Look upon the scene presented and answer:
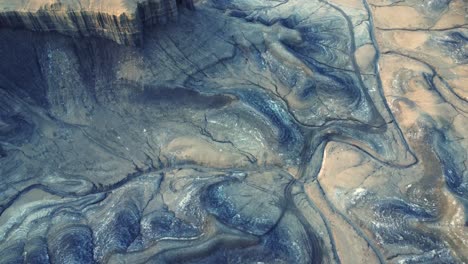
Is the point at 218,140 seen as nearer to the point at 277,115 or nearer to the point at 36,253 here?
the point at 277,115

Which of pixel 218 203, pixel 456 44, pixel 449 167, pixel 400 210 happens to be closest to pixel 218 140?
pixel 218 203

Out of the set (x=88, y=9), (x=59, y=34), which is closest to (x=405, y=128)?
(x=88, y=9)

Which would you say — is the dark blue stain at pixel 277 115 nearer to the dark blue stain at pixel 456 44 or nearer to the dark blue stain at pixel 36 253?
the dark blue stain at pixel 36 253

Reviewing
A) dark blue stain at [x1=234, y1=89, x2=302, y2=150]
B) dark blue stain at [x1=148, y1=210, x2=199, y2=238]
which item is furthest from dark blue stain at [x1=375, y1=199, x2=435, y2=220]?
dark blue stain at [x1=148, y1=210, x2=199, y2=238]

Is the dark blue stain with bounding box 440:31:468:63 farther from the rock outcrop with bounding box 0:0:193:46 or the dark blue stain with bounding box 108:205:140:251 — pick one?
the dark blue stain with bounding box 108:205:140:251

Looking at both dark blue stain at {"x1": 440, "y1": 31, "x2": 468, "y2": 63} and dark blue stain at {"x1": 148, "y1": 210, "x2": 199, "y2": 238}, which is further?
dark blue stain at {"x1": 440, "y1": 31, "x2": 468, "y2": 63}

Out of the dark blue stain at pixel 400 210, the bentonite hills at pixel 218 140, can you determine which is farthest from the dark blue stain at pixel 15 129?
the dark blue stain at pixel 400 210
